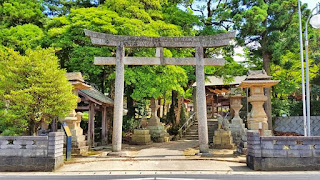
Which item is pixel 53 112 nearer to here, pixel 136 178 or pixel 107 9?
pixel 136 178

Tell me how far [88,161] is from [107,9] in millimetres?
11921

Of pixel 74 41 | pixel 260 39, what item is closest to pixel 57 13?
pixel 74 41

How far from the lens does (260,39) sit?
69.6 ft

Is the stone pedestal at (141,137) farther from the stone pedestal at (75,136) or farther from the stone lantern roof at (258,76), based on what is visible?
the stone lantern roof at (258,76)

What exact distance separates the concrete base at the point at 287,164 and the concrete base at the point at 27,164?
743cm

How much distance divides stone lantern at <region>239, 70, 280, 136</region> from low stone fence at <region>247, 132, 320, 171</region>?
4.28 metres

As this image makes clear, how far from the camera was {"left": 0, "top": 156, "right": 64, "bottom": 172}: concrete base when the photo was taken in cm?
988

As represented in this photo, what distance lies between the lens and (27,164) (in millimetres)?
9914

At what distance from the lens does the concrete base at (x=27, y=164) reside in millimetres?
9883

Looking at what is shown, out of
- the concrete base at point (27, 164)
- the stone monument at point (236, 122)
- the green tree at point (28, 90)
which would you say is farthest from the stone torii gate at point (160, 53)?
the stone monument at point (236, 122)

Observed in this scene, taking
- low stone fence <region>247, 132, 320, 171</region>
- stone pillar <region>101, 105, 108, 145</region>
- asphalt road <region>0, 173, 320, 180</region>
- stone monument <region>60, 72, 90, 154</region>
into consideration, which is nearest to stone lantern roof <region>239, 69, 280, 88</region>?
low stone fence <region>247, 132, 320, 171</region>

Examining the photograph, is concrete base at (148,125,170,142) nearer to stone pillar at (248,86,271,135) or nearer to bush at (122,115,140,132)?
bush at (122,115,140,132)

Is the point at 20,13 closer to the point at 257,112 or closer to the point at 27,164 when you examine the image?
the point at 27,164

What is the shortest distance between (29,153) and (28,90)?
2.35 metres
